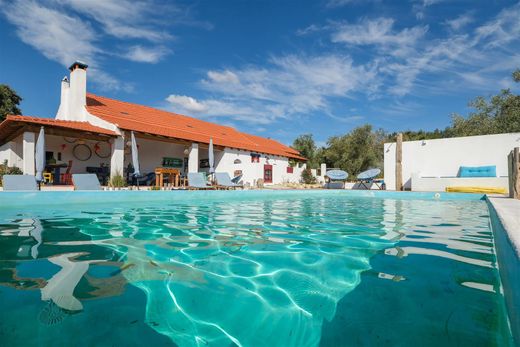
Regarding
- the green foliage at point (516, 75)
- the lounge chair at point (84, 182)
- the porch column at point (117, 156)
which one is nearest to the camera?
the lounge chair at point (84, 182)

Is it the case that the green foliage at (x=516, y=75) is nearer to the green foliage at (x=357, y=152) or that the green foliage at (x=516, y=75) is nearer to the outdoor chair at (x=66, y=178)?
the green foliage at (x=357, y=152)

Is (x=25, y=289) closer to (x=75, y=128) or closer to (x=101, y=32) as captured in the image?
(x=75, y=128)

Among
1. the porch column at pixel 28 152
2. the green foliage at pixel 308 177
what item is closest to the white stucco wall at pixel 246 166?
the green foliage at pixel 308 177

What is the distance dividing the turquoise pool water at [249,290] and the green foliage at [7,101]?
23.4 metres

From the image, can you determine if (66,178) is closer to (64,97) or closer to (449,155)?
(64,97)

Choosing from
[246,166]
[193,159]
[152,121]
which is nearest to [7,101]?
[152,121]

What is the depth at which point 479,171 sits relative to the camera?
500 inches

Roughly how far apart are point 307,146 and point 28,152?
2257 centimetres

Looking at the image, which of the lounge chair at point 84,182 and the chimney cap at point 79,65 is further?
the chimney cap at point 79,65

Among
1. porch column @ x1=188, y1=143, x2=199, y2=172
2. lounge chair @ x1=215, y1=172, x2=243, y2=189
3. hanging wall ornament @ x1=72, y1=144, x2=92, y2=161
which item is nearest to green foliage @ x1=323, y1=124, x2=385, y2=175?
lounge chair @ x1=215, y1=172, x2=243, y2=189

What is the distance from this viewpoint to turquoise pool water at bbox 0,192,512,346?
1.30m

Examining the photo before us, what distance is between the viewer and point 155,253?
2.60 m

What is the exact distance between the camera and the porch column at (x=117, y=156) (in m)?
12.5

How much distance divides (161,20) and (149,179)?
786cm
